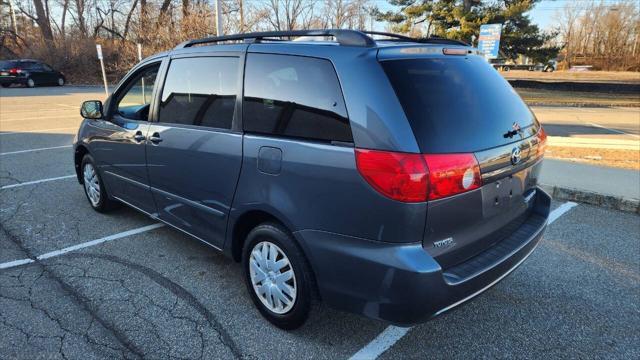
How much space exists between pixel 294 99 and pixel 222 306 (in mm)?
1571

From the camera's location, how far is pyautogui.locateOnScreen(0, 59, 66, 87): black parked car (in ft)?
87.3

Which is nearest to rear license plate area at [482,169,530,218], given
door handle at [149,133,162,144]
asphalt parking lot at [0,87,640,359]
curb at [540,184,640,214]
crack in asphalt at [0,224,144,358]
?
asphalt parking lot at [0,87,640,359]

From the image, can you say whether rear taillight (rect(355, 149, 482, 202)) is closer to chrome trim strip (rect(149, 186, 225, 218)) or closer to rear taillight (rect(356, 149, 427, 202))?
rear taillight (rect(356, 149, 427, 202))

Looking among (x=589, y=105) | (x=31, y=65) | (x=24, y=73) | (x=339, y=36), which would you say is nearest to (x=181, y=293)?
(x=339, y=36)

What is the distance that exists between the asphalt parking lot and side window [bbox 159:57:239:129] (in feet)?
4.17

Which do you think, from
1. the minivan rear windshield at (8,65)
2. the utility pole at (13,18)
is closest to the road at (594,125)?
the minivan rear windshield at (8,65)

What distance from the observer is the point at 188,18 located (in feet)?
67.9

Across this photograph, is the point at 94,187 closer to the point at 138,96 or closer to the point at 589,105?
the point at 138,96

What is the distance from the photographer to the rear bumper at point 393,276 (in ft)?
7.06

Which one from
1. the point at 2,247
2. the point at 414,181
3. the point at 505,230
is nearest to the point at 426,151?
the point at 414,181

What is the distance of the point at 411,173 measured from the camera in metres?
2.12

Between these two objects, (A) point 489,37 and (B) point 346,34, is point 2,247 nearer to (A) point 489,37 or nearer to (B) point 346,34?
(B) point 346,34

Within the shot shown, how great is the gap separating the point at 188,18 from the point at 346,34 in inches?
804

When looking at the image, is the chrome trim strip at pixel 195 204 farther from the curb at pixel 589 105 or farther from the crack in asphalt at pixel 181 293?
the curb at pixel 589 105
